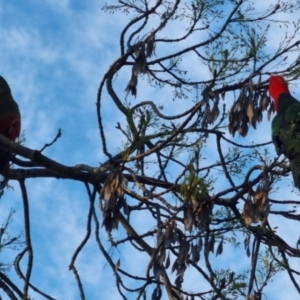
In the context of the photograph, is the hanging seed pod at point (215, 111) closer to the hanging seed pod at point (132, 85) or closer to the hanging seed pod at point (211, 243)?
the hanging seed pod at point (211, 243)

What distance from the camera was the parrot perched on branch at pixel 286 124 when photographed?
2.89m

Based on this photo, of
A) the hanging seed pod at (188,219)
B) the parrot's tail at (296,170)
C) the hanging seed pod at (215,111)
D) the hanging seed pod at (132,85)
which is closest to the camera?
the hanging seed pod at (188,219)

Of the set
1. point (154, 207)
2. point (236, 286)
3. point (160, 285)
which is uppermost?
point (154, 207)

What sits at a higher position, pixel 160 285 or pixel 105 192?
pixel 105 192

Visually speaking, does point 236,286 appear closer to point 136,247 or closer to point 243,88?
point 136,247

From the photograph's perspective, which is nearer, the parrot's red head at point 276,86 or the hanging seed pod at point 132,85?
the parrot's red head at point 276,86

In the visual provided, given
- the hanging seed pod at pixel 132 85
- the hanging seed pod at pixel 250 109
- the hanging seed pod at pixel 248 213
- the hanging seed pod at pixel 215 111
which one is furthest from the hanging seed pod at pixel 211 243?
the hanging seed pod at pixel 132 85

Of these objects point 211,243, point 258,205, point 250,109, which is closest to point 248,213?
point 258,205

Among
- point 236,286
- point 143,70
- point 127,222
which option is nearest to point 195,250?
point 236,286

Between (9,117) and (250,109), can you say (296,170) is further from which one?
(9,117)

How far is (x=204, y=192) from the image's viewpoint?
278 centimetres

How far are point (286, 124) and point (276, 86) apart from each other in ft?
0.97

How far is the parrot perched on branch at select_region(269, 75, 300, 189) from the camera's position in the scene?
114 inches

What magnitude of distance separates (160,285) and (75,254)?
2.00 feet
